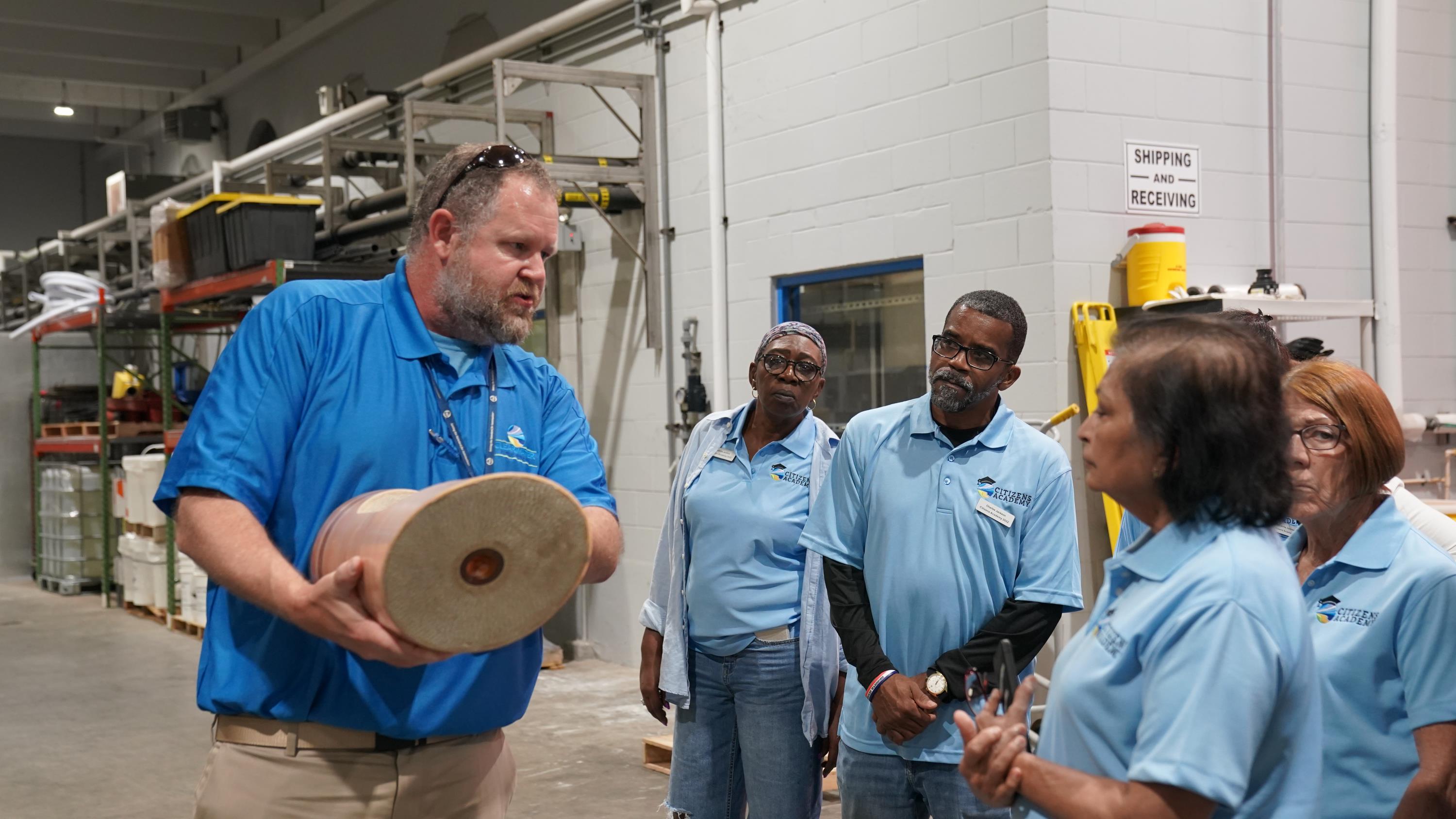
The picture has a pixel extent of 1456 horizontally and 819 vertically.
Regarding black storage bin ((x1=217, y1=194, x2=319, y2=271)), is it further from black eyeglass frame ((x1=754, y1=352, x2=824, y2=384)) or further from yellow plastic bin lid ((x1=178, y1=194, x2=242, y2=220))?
black eyeglass frame ((x1=754, y1=352, x2=824, y2=384))

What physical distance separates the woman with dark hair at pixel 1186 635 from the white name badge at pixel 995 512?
1.19m

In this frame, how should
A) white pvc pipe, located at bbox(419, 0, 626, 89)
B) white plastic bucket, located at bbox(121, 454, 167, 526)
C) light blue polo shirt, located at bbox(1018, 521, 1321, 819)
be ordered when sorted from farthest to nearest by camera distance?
white plastic bucket, located at bbox(121, 454, 167, 526)
white pvc pipe, located at bbox(419, 0, 626, 89)
light blue polo shirt, located at bbox(1018, 521, 1321, 819)

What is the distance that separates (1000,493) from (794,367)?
0.85 meters

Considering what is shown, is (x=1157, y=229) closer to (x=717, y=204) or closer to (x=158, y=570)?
(x=717, y=204)

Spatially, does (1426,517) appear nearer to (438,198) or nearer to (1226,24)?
(438,198)

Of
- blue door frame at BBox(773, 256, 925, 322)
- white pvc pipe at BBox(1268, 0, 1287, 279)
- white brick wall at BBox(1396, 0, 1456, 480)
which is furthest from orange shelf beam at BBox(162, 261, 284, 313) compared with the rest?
white brick wall at BBox(1396, 0, 1456, 480)

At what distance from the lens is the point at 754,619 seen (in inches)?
128

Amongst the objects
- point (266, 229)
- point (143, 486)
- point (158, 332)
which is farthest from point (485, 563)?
point (158, 332)

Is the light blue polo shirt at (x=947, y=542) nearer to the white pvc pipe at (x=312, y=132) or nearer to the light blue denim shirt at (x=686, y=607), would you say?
the light blue denim shirt at (x=686, y=607)

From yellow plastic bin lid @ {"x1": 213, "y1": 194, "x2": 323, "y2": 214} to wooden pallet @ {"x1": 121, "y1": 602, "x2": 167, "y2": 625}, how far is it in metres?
3.66

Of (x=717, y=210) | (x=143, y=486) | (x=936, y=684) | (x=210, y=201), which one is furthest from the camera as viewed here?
(x=143, y=486)

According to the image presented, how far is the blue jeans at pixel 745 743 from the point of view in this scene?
317 cm

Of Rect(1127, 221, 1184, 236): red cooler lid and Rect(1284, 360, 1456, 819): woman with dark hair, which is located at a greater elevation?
Rect(1127, 221, 1184, 236): red cooler lid

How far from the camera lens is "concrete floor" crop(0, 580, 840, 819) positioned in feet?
17.3
